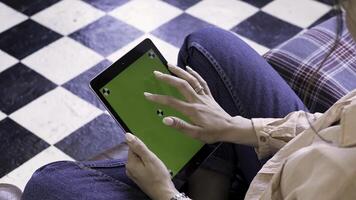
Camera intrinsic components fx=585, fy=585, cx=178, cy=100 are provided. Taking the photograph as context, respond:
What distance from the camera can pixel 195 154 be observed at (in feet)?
3.49

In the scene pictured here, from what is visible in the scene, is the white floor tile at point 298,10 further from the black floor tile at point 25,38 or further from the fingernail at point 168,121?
the fingernail at point 168,121

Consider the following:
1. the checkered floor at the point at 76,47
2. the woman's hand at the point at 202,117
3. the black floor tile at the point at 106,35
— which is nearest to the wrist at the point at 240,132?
the woman's hand at the point at 202,117

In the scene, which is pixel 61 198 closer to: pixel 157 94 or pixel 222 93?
pixel 157 94

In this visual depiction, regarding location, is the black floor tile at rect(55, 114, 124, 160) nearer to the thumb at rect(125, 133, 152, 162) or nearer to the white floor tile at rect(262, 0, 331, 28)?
the thumb at rect(125, 133, 152, 162)

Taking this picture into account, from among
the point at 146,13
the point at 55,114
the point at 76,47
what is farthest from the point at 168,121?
the point at 146,13

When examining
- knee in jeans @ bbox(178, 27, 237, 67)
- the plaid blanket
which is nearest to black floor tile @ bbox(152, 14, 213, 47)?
the plaid blanket

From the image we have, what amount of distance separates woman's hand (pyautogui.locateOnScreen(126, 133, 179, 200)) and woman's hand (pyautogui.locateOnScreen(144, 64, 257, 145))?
9cm

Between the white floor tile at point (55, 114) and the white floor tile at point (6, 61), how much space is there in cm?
20

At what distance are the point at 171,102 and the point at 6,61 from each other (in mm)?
1080

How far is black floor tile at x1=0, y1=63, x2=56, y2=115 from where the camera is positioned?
1.79 m

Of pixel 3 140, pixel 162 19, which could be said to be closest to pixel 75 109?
pixel 3 140

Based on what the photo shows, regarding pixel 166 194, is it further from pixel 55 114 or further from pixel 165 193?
pixel 55 114

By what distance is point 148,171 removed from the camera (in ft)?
3.18

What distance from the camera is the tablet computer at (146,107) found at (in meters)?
0.98
